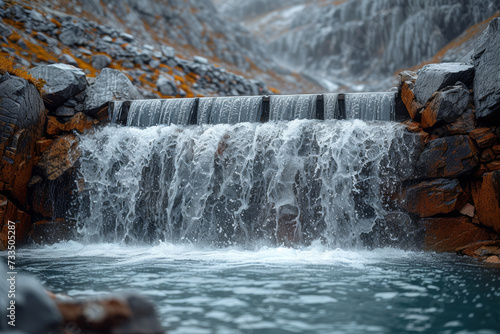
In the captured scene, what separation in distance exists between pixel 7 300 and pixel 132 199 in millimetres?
7959

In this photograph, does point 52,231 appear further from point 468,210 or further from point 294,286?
point 468,210

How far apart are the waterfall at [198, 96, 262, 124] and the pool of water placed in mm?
5072

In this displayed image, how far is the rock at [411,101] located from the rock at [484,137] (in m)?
1.51

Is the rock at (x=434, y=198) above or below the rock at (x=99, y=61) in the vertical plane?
below

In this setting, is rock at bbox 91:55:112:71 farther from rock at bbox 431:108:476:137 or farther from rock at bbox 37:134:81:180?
rock at bbox 431:108:476:137

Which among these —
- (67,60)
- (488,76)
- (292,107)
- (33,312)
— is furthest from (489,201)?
(67,60)

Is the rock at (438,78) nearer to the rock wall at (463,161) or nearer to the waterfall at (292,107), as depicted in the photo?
the rock wall at (463,161)

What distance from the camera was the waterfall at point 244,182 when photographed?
983 cm

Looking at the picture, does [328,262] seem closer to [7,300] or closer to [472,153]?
[472,153]

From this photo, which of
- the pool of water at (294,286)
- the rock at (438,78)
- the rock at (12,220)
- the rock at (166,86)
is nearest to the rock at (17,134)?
the rock at (12,220)

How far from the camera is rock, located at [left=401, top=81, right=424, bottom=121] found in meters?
10.1

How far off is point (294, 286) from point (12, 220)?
29.7 feet

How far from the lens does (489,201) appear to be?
27.8ft

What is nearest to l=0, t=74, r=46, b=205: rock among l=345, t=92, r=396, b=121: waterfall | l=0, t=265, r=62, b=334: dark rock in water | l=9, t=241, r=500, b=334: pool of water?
l=9, t=241, r=500, b=334: pool of water
